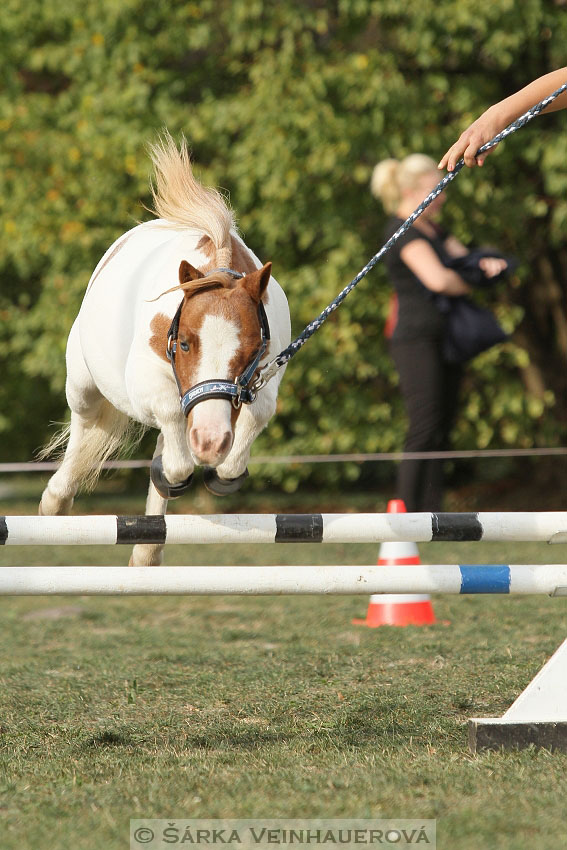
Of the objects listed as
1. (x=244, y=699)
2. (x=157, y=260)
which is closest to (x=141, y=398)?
(x=157, y=260)

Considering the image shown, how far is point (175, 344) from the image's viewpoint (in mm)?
2979

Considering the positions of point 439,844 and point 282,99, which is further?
point 282,99

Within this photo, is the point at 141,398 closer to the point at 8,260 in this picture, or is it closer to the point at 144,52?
the point at 144,52

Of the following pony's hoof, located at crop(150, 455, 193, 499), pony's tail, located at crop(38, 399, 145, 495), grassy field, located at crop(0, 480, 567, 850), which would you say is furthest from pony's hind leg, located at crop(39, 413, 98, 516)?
pony's hoof, located at crop(150, 455, 193, 499)

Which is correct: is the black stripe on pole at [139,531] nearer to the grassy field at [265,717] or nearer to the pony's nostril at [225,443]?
the pony's nostril at [225,443]

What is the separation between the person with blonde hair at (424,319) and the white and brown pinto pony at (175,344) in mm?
1580

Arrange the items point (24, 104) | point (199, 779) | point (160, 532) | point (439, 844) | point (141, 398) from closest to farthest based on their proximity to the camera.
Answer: point (439, 844) < point (199, 779) < point (160, 532) < point (141, 398) < point (24, 104)

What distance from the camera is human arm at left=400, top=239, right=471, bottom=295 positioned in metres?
5.05

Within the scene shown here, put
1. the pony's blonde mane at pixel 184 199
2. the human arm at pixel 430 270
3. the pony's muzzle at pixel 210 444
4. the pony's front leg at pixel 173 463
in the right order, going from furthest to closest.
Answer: the human arm at pixel 430 270 < the pony's blonde mane at pixel 184 199 < the pony's front leg at pixel 173 463 < the pony's muzzle at pixel 210 444

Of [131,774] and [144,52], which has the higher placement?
[144,52]

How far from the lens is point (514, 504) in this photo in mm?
10109

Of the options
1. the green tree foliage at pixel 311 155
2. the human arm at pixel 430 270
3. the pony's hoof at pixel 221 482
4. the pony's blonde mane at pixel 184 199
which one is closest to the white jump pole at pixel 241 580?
A: the pony's hoof at pixel 221 482

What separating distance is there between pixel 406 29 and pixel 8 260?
4111mm

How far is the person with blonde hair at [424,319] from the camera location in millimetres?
5082
